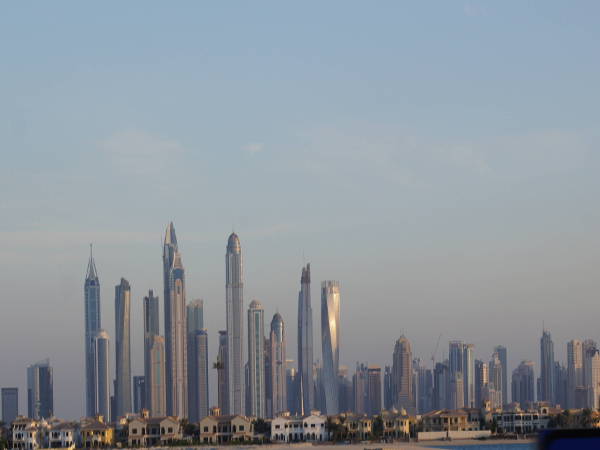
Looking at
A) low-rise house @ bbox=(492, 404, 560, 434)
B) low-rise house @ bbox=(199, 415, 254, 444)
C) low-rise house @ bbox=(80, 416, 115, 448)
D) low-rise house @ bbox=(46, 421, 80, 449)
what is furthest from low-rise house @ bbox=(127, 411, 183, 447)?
low-rise house @ bbox=(492, 404, 560, 434)

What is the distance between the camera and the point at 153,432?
134250 mm

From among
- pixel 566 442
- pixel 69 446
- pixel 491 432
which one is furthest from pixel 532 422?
pixel 566 442

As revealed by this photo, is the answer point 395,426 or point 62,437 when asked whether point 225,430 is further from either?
point 395,426

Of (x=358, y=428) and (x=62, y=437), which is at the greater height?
(x=62, y=437)

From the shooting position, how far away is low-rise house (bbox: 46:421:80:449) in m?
131

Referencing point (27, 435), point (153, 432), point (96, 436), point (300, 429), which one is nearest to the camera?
point (27, 435)

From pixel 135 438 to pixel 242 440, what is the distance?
429 inches

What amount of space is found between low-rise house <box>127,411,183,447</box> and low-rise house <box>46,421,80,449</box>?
5375mm

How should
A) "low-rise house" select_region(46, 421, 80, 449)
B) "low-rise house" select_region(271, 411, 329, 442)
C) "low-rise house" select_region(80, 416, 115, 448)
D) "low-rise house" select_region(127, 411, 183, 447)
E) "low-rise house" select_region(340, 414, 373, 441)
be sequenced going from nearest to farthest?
1. "low-rise house" select_region(46, 421, 80, 449)
2. "low-rise house" select_region(80, 416, 115, 448)
3. "low-rise house" select_region(127, 411, 183, 447)
4. "low-rise house" select_region(271, 411, 329, 442)
5. "low-rise house" select_region(340, 414, 373, 441)

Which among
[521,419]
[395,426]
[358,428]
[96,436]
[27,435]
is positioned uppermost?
[27,435]

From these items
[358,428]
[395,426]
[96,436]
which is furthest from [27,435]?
[395,426]

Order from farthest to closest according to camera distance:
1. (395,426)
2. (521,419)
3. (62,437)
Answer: (521,419), (395,426), (62,437)

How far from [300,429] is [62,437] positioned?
82.4 feet

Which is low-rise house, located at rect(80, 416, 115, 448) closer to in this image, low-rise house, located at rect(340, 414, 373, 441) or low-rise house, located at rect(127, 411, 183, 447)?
low-rise house, located at rect(127, 411, 183, 447)
